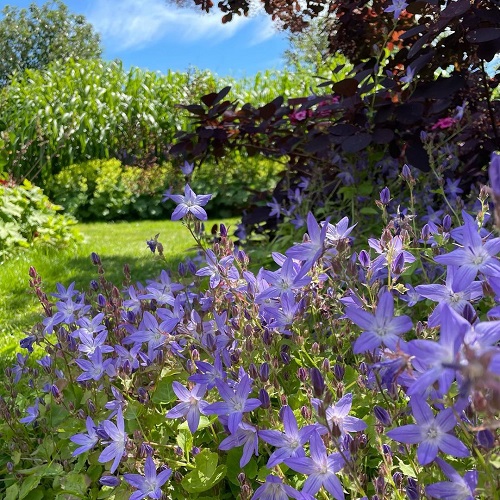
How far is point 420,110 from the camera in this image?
284 centimetres

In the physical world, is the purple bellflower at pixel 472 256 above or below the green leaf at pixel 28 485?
above

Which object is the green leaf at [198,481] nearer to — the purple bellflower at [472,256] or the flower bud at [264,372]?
the flower bud at [264,372]

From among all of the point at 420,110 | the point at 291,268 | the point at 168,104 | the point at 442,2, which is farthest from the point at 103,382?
the point at 168,104

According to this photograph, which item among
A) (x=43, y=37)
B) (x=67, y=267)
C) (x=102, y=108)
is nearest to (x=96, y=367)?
(x=67, y=267)

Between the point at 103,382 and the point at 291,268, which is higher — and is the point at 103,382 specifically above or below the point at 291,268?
below

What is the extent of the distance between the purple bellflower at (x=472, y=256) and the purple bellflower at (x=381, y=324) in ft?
0.41

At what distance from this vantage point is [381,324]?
2.95 feet

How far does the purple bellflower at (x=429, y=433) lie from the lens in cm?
87

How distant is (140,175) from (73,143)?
1937 millimetres

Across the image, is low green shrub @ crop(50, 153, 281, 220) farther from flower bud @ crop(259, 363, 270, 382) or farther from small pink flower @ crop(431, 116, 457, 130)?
flower bud @ crop(259, 363, 270, 382)

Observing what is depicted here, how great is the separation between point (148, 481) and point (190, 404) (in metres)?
0.19

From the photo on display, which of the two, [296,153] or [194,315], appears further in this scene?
[296,153]

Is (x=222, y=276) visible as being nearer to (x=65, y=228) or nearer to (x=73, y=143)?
(x=65, y=228)

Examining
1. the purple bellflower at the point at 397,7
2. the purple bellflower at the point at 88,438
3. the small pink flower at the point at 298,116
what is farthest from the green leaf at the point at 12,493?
the small pink flower at the point at 298,116
